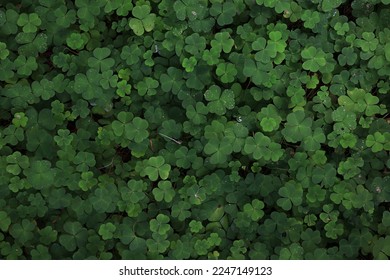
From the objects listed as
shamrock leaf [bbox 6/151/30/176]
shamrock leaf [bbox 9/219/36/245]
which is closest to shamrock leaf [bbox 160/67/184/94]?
shamrock leaf [bbox 6/151/30/176]

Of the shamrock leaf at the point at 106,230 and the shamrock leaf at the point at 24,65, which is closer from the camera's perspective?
the shamrock leaf at the point at 106,230

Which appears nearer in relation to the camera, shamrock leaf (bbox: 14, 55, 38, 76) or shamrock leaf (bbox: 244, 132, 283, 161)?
shamrock leaf (bbox: 244, 132, 283, 161)

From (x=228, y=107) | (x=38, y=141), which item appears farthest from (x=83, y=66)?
(x=228, y=107)

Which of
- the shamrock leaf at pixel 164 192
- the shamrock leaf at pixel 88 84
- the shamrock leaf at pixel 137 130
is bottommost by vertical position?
the shamrock leaf at pixel 164 192

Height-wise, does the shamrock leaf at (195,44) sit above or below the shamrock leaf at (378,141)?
above

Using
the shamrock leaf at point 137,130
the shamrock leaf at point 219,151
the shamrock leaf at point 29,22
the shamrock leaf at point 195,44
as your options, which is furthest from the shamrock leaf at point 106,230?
the shamrock leaf at point 29,22

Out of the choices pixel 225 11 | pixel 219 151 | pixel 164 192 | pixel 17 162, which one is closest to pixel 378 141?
pixel 219 151

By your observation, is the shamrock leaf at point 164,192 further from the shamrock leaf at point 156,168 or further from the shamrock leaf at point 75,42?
the shamrock leaf at point 75,42

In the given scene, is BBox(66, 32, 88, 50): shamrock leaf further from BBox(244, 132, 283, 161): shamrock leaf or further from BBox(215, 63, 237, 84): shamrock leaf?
BBox(244, 132, 283, 161): shamrock leaf

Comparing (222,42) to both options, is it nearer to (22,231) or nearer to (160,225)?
(160,225)

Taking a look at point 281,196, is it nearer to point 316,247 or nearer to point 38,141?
point 316,247
